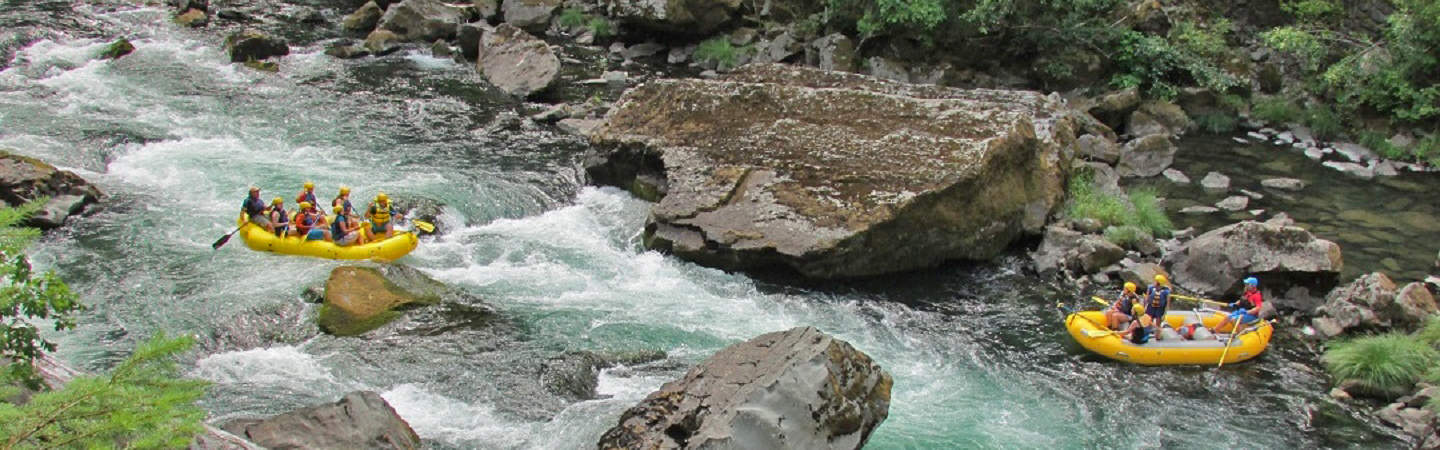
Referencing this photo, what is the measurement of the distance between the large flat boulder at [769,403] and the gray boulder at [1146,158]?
9742 millimetres

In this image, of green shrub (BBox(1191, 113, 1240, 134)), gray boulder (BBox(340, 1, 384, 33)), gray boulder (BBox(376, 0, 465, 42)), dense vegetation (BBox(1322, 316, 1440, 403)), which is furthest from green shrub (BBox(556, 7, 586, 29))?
dense vegetation (BBox(1322, 316, 1440, 403))

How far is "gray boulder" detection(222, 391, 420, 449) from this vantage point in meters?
8.18

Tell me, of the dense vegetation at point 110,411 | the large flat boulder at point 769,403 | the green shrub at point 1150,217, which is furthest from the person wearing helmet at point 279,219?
the green shrub at point 1150,217

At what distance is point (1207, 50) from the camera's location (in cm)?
1966

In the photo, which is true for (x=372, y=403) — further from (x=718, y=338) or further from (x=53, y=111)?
(x=53, y=111)

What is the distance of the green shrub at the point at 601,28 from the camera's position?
23.7 meters

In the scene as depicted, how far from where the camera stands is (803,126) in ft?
48.5

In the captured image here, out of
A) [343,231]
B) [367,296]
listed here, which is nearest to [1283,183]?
[367,296]

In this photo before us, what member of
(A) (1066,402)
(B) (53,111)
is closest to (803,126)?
(A) (1066,402)

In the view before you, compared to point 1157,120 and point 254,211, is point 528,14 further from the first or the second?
point 1157,120

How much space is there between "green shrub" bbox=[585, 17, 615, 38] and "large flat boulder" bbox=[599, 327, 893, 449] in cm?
1577

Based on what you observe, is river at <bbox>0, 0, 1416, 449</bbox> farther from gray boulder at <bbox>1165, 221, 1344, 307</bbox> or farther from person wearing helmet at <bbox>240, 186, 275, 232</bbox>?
gray boulder at <bbox>1165, 221, 1344, 307</bbox>

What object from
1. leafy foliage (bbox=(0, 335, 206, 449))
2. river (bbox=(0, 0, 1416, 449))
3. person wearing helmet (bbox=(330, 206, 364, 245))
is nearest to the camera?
leafy foliage (bbox=(0, 335, 206, 449))

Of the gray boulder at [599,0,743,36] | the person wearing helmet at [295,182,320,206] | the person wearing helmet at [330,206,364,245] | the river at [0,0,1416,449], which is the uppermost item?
the gray boulder at [599,0,743,36]
